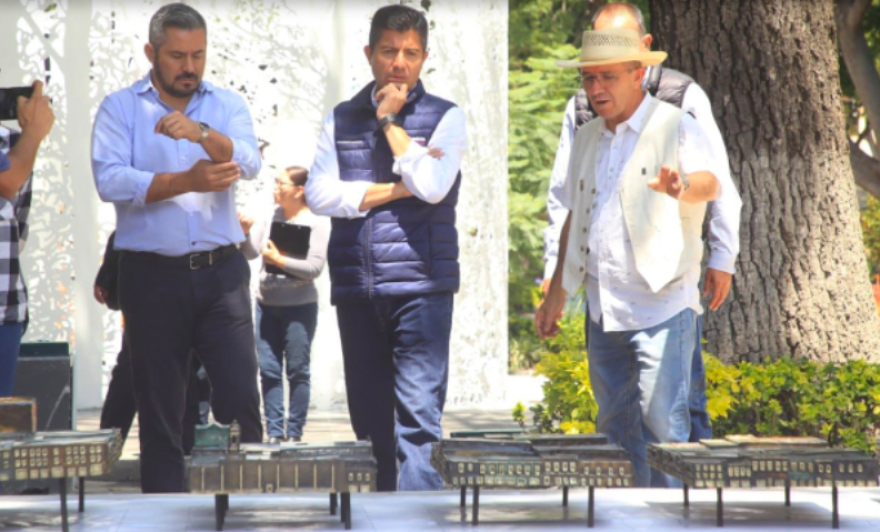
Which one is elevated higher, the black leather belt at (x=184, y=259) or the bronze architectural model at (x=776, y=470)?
the black leather belt at (x=184, y=259)

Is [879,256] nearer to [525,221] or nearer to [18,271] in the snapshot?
[525,221]

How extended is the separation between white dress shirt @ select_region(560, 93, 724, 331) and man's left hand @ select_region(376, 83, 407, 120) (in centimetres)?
82

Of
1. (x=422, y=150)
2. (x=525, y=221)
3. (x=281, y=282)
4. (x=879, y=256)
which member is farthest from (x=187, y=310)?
(x=879, y=256)

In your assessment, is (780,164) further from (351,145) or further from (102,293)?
(102,293)

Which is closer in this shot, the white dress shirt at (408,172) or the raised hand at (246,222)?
the white dress shirt at (408,172)

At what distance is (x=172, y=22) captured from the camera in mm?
4422

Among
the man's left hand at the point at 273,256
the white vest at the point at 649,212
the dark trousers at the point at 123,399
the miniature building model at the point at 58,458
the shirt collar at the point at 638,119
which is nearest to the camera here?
the miniature building model at the point at 58,458

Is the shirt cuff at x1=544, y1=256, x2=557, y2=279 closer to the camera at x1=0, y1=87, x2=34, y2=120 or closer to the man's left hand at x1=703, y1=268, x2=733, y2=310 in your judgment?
the man's left hand at x1=703, y1=268, x2=733, y2=310

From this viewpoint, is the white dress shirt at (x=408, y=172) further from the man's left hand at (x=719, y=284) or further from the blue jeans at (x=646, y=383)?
the man's left hand at (x=719, y=284)

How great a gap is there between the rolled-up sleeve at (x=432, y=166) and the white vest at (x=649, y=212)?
497 millimetres

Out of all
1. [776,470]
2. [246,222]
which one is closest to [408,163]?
[776,470]

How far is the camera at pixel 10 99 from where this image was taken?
175 inches

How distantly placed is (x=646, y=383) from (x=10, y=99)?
2.49 metres

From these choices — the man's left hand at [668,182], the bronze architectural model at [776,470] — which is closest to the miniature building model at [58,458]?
the bronze architectural model at [776,470]
